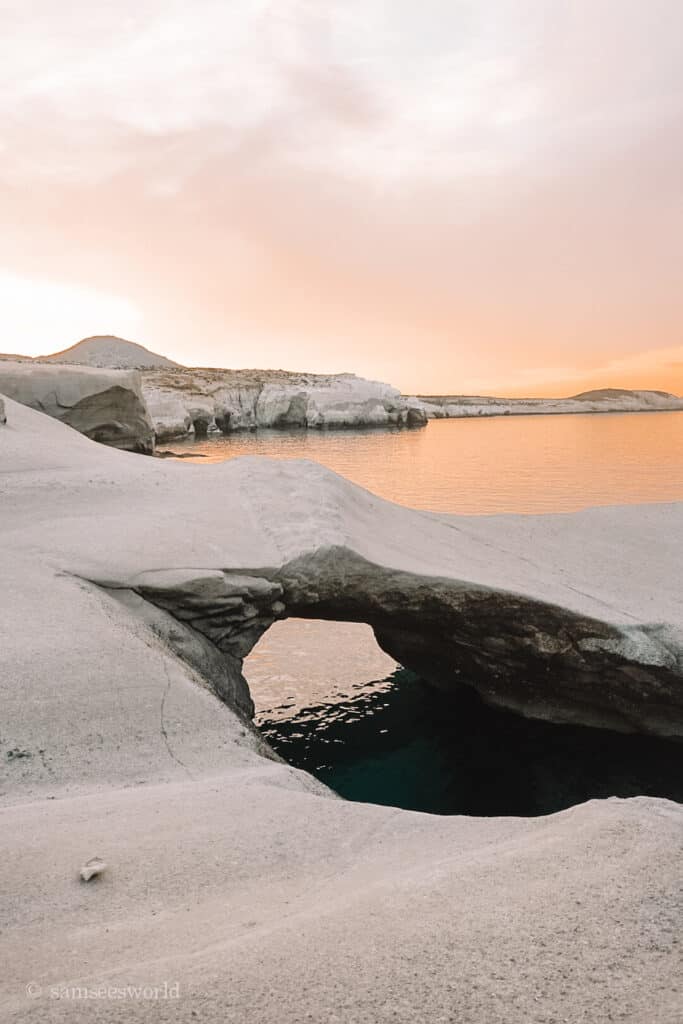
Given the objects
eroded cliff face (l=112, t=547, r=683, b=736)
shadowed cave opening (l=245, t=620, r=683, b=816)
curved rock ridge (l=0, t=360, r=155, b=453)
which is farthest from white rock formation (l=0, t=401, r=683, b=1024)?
curved rock ridge (l=0, t=360, r=155, b=453)

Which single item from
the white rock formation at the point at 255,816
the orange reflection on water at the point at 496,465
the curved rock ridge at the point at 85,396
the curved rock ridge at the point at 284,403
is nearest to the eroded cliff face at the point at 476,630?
the white rock formation at the point at 255,816

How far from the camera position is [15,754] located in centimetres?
498

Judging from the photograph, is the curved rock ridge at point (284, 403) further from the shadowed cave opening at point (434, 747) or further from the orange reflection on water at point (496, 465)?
the shadowed cave opening at point (434, 747)

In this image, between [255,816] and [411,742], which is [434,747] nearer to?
[411,742]

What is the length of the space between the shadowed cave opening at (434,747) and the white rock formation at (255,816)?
860mm

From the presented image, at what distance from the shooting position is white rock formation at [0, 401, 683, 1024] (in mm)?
2445

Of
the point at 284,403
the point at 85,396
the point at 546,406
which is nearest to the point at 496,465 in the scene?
the point at 85,396

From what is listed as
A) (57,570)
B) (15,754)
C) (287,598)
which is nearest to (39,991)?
(15,754)

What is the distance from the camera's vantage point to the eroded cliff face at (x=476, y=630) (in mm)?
7746

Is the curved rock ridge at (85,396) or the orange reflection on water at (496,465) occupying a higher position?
the curved rock ridge at (85,396)

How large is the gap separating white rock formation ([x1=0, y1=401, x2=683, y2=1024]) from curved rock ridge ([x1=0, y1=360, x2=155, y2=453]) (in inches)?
636

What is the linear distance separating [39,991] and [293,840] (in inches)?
70.6

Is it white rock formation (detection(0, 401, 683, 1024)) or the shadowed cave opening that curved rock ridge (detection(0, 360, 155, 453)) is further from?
the shadowed cave opening

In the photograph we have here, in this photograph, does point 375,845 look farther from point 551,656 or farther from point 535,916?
point 551,656
